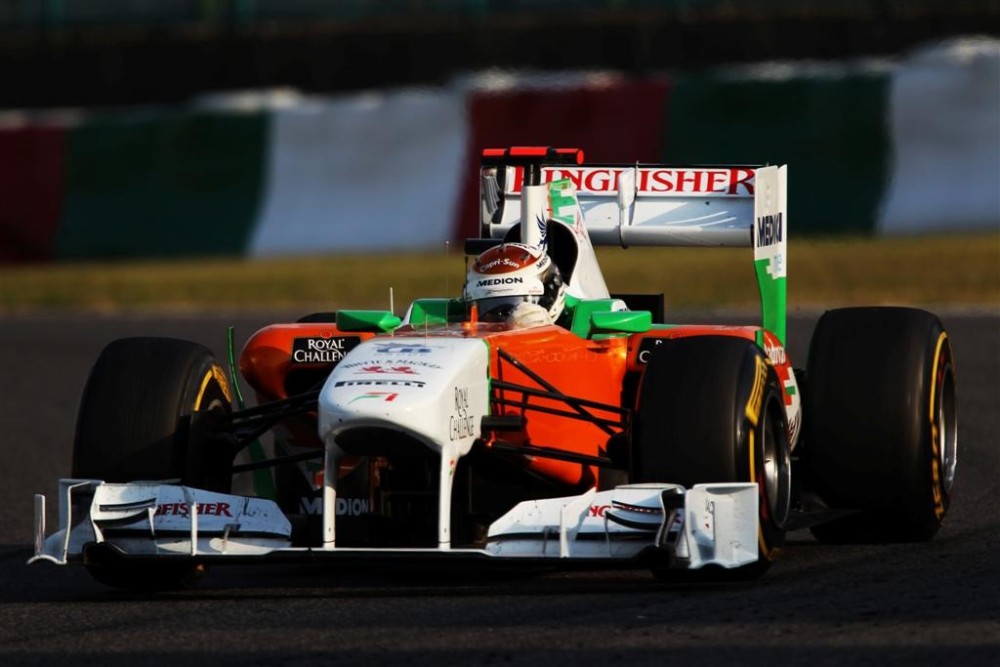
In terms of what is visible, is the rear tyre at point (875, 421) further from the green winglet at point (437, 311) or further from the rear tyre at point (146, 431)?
the rear tyre at point (146, 431)

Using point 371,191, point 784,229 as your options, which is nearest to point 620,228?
point 784,229

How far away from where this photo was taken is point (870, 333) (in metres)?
8.15

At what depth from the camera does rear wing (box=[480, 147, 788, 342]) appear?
9.02 metres

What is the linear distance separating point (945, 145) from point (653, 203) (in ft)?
34.8

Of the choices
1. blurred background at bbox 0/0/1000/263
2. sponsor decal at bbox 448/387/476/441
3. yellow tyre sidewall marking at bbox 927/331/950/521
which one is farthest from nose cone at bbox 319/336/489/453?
blurred background at bbox 0/0/1000/263

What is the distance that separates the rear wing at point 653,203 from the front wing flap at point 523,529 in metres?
2.13

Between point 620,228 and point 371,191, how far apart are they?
1165 cm

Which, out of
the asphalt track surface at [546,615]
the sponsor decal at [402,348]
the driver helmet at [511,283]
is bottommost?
the asphalt track surface at [546,615]

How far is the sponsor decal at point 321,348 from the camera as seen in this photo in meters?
8.02

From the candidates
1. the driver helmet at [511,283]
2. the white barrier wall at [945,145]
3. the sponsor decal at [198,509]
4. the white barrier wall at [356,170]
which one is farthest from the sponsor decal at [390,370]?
the white barrier wall at [356,170]

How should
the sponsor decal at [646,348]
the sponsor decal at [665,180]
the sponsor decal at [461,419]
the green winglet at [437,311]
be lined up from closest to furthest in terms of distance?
the sponsor decal at [461,419]
the sponsor decal at [646,348]
the green winglet at [437,311]
the sponsor decal at [665,180]

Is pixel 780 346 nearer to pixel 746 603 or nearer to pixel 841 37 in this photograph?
pixel 746 603

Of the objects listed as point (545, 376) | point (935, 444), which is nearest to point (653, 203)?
point (935, 444)

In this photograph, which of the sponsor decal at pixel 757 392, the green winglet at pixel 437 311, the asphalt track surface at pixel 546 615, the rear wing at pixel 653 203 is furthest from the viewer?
the rear wing at pixel 653 203
